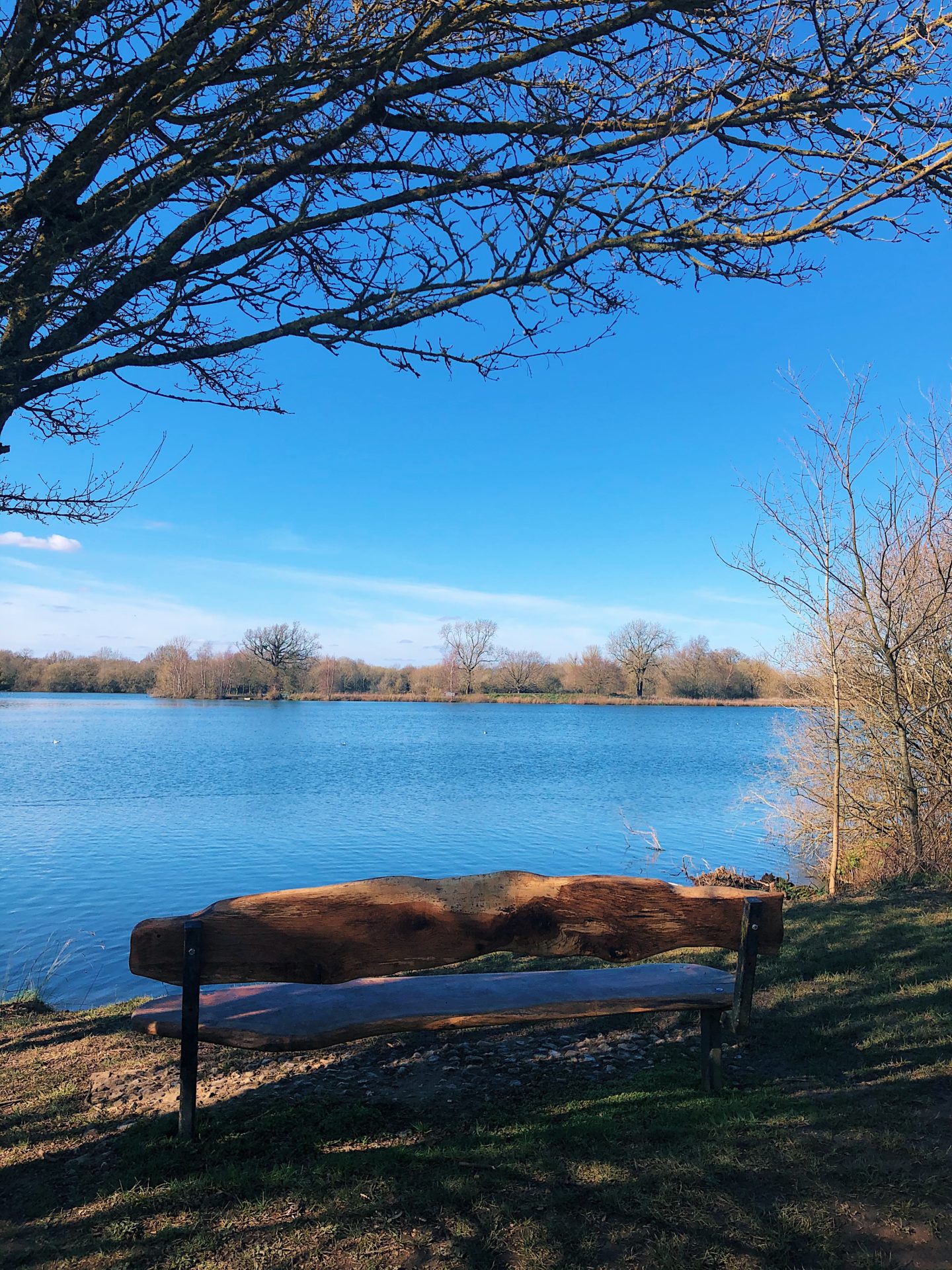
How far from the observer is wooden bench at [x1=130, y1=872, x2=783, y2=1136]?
10.5 ft

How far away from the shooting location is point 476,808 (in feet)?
65.8

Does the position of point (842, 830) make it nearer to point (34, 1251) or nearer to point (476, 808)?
point (476, 808)

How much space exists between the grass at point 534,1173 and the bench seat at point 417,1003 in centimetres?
45

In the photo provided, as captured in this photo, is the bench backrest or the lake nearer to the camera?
the bench backrest

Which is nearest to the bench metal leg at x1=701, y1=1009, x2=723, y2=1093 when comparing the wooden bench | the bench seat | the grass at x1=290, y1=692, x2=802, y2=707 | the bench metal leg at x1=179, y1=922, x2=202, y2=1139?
the wooden bench

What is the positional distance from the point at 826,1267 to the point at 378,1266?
1335 millimetres

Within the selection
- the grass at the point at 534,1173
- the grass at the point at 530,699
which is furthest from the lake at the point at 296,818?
the grass at the point at 530,699

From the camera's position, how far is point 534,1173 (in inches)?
116

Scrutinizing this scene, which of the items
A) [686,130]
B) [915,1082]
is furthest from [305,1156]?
[686,130]

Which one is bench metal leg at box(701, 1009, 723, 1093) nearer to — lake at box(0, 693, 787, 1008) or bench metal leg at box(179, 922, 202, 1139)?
bench metal leg at box(179, 922, 202, 1139)

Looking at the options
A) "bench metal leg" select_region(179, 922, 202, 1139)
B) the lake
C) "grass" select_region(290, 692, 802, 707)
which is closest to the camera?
"bench metal leg" select_region(179, 922, 202, 1139)

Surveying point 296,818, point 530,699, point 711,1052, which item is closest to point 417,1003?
point 711,1052

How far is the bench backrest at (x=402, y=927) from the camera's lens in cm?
321

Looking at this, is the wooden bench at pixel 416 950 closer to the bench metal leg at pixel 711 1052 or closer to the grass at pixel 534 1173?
the bench metal leg at pixel 711 1052
